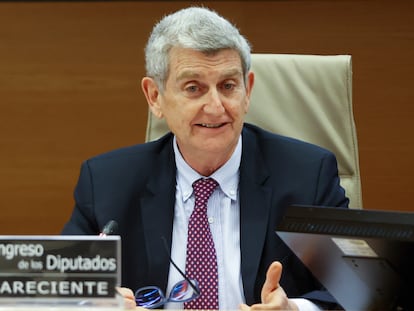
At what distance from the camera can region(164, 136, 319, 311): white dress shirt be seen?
2334 mm

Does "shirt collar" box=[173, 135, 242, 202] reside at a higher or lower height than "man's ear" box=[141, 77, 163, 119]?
lower

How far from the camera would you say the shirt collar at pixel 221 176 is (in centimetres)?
246

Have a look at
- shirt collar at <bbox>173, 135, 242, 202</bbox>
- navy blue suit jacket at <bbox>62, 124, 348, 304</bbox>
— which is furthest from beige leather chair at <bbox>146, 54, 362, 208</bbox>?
shirt collar at <bbox>173, 135, 242, 202</bbox>

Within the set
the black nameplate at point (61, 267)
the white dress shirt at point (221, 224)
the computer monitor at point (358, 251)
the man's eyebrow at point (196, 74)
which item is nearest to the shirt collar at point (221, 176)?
the white dress shirt at point (221, 224)

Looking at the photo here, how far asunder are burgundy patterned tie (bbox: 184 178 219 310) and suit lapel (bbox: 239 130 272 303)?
8 cm

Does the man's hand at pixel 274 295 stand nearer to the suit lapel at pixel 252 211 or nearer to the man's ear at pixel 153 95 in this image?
the suit lapel at pixel 252 211

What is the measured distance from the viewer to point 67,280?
1699 mm

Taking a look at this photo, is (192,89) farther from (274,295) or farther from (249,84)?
(274,295)

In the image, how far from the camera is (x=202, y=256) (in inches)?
92.0

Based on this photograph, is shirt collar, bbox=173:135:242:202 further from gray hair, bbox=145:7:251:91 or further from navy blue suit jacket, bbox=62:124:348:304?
gray hair, bbox=145:7:251:91

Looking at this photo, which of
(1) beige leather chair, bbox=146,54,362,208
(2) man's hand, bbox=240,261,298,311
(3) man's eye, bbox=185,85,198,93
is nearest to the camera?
(2) man's hand, bbox=240,261,298,311

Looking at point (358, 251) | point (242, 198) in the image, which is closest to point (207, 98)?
point (242, 198)

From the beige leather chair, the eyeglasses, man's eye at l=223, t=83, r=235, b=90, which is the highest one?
man's eye at l=223, t=83, r=235, b=90

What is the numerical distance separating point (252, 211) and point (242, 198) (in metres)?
0.05
